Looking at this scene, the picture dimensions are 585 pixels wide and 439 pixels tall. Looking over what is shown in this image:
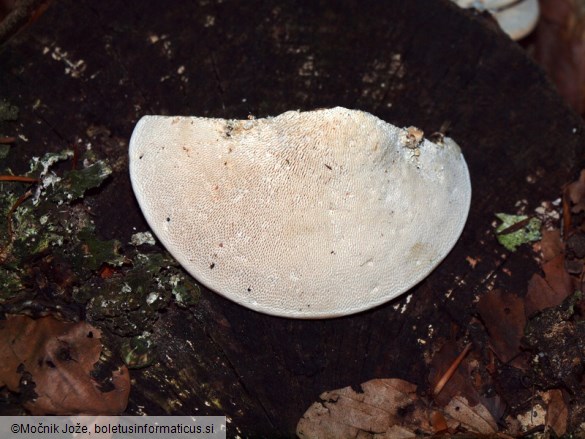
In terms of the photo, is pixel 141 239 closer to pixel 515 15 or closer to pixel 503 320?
pixel 503 320

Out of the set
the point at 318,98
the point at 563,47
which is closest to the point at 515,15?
the point at 563,47

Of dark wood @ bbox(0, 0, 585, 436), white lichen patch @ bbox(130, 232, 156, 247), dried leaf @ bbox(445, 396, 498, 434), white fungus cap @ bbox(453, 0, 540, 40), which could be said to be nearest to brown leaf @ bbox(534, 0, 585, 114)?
white fungus cap @ bbox(453, 0, 540, 40)

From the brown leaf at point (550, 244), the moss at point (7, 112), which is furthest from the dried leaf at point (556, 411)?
the moss at point (7, 112)

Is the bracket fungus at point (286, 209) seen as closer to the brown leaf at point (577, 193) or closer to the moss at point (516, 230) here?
the moss at point (516, 230)

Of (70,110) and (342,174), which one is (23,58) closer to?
(70,110)

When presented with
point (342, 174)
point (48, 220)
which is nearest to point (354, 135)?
point (342, 174)

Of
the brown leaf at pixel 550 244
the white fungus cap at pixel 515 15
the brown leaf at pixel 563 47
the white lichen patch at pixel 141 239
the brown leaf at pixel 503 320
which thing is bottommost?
the brown leaf at pixel 503 320
